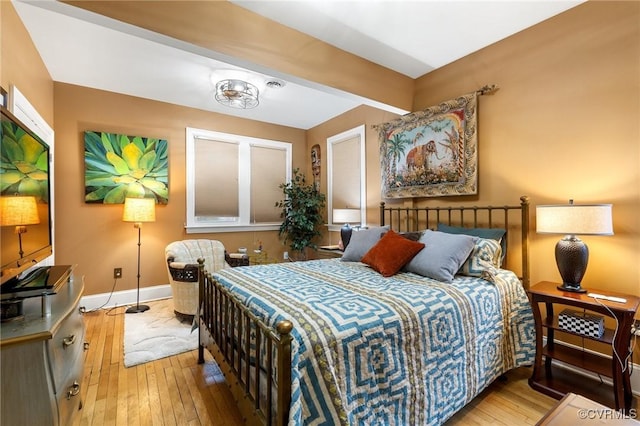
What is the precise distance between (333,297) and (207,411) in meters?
1.10

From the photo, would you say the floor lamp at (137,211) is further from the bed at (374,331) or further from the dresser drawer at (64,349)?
the dresser drawer at (64,349)

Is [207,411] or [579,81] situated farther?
[579,81]

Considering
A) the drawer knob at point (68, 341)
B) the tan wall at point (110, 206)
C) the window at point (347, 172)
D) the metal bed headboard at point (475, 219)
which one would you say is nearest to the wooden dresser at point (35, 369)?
the drawer knob at point (68, 341)

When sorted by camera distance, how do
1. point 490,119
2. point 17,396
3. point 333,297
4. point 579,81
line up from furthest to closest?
point 490,119 → point 579,81 → point 333,297 → point 17,396

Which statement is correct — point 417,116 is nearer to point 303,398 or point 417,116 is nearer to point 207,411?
point 303,398

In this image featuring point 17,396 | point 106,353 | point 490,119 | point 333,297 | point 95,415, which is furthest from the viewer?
point 490,119

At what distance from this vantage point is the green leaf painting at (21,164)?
1.28m

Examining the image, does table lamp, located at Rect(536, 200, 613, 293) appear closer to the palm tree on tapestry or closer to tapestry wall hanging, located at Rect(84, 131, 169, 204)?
the palm tree on tapestry

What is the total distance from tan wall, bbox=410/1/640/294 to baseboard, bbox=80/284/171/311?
417 centimetres

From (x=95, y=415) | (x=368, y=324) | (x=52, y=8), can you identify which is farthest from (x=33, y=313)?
(x=52, y=8)

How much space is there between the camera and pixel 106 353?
8.22 feet

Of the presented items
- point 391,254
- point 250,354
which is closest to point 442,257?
point 391,254

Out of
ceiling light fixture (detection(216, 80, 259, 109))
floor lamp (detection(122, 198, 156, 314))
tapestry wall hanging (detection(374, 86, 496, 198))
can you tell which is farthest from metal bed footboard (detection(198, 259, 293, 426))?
tapestry wall hanging (detection(374, 86, 496, 198))

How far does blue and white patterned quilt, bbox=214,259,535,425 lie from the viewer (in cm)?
120
